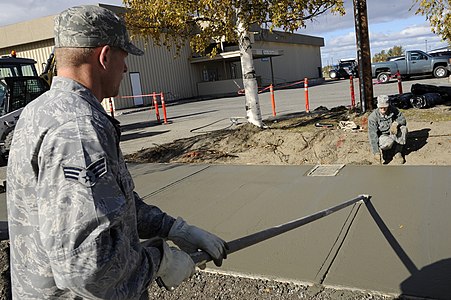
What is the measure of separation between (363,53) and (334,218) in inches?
272

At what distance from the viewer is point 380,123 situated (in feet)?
21.3

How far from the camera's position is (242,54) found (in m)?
9.46

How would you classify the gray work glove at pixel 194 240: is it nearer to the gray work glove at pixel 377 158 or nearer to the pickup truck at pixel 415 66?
the gray work glove at pixel 377 158

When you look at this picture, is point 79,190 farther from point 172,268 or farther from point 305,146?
point 305,146

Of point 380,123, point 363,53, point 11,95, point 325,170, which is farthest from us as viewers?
point 363,53

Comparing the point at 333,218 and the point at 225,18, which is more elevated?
the point at 225,18

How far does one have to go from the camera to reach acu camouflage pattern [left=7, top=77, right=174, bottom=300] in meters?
1.26

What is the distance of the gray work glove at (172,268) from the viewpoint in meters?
1.62

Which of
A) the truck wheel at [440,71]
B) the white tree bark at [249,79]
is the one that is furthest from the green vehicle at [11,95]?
the truck wheel at [440,71]

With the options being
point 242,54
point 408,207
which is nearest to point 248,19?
point 242,54

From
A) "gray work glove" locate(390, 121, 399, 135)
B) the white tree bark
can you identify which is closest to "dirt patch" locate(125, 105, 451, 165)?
the white tree bark

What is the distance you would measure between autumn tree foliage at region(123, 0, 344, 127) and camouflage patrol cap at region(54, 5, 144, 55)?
681 cm

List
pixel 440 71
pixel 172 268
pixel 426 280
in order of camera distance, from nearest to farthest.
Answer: pixel 172 268
pixel 426 280
pixel 440 71

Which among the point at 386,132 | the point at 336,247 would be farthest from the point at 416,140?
the point at 336,247
